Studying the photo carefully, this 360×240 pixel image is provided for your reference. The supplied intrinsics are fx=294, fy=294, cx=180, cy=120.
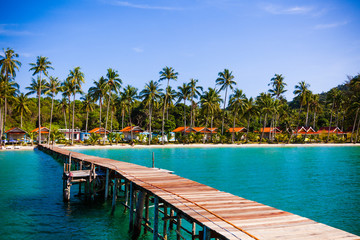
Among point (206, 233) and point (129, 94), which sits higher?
point (129, 94)

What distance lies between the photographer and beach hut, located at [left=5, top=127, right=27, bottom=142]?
6357 cm

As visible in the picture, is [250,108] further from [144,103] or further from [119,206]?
[119,206]

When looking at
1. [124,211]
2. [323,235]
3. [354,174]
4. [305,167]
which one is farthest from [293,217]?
[305,167]

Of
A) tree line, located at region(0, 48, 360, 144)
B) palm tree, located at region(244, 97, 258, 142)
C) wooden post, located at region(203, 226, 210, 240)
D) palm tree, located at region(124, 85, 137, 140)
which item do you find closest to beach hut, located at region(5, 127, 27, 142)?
tree line, located at region(0, 48, 360, 144)

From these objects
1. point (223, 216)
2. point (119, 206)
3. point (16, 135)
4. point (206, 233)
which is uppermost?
point (16, 135)

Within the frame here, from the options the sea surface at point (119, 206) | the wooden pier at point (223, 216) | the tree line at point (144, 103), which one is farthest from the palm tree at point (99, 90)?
the wooden pier at point (223, 216)

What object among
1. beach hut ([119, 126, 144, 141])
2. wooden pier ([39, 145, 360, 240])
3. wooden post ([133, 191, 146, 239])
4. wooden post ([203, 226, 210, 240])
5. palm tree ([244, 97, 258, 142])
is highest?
palm tree ([244, 97, 258, 142])

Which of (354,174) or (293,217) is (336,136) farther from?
(293,217)

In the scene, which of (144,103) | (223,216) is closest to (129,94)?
(144,103)

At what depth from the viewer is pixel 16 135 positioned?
65.4m

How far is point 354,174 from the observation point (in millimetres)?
32469

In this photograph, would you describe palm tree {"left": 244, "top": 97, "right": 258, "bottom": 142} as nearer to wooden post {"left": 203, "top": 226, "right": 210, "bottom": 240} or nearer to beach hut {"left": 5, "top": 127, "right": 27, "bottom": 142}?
beach hut {"left": 5, "top": 127, "right": 27, "bottom": 142}

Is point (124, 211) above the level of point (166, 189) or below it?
below

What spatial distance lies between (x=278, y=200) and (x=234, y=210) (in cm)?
1268
